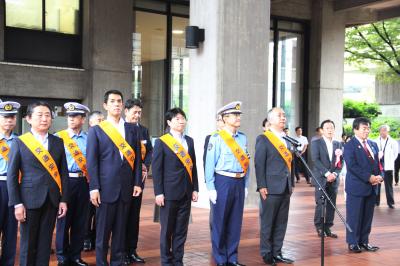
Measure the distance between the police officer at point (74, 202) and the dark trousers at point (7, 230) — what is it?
0.68m

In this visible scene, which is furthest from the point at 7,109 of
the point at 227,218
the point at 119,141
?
the point at 227,218

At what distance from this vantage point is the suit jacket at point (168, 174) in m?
6.23

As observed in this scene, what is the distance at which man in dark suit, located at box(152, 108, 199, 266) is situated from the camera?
6.23m

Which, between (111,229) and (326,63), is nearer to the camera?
(111,229)

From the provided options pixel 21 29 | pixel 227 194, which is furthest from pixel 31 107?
pixel 21 29

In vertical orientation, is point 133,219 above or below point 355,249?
above

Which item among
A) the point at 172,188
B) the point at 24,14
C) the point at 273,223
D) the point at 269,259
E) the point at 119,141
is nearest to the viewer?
the point at 119,141

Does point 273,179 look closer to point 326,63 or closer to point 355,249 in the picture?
point 355,249

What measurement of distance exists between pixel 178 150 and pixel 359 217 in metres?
3.00

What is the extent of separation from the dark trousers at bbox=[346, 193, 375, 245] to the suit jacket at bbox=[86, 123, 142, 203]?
340 cm

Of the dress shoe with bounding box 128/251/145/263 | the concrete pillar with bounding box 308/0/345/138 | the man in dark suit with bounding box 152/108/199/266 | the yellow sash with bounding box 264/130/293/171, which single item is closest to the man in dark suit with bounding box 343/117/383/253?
the yellow sash with bounding box 264/130/293/171

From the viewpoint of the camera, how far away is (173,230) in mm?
6309

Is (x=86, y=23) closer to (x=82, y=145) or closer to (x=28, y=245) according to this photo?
(x=82, y=145)

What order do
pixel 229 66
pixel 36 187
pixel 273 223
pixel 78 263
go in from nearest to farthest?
pixel 36 187, pixel 78 263, pixel 273 223, pixel 229 66
